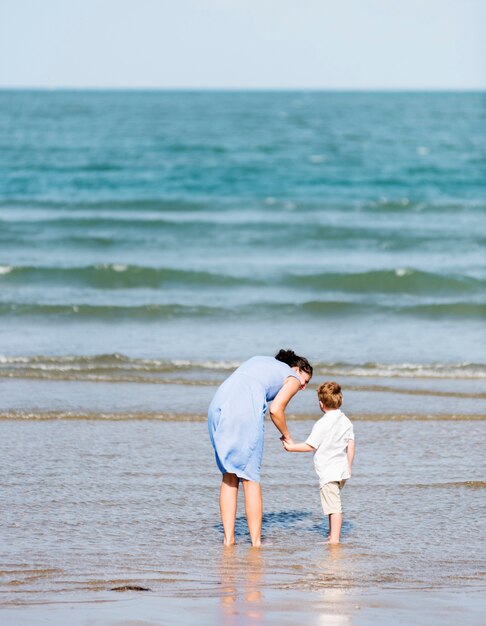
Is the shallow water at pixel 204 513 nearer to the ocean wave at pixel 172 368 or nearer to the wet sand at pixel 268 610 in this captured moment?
the wet sand at pixel 268 610

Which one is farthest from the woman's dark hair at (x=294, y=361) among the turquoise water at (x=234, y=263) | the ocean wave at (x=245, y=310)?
the ocean wave at (x=245, y=310)

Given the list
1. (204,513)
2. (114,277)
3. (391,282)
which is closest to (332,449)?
(204,513)

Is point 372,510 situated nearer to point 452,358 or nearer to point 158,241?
point 452,358

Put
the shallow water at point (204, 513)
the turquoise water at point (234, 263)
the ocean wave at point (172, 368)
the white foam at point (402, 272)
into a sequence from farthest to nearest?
the white foam at point (402, 272) → the turquoise water at point (234, 263) → the ocean wave at point (172, 368) → the shallow water at point (204, 513)

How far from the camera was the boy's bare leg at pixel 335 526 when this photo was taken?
21.3 feet

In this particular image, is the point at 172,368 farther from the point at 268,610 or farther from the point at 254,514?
the point at 268,610

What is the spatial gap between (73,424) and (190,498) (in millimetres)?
2334

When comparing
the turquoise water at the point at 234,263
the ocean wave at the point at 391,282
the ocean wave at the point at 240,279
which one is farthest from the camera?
the ocean wave at the point at 240,279

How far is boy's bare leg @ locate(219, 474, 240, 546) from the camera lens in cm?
646

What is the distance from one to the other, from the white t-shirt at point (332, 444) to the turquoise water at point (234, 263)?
3.81m

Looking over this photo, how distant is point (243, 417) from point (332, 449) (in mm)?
639

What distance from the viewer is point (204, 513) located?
709 cm

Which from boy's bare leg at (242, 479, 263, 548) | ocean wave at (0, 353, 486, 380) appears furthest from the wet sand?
ocean wave at (0, 353, 486, 380)

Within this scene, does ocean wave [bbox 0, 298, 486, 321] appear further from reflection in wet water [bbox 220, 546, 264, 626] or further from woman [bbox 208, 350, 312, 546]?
reflection in wet water [bbox 220, 546, 264, 626]
